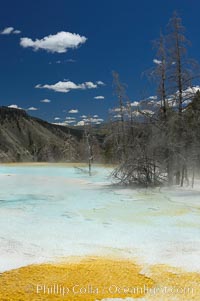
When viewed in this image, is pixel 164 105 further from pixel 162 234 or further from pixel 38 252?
pixel 38 252

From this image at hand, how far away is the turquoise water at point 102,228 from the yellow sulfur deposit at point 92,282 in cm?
34

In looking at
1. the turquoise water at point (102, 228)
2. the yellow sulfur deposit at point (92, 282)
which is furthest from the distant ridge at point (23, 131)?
the yellow sulfur deposit at point (92, 282)

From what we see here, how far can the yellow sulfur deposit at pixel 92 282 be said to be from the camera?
352 cm

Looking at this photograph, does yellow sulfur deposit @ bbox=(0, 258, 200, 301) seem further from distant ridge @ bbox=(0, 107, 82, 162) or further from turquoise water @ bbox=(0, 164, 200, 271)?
distant ridge @ bbox=(0, 107, 82, 162)

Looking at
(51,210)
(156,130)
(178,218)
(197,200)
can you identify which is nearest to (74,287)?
(178,218)

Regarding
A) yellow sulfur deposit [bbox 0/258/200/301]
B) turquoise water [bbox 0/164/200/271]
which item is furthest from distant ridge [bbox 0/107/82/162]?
yellow sulfur deposit [bbox 0/258/200/301]

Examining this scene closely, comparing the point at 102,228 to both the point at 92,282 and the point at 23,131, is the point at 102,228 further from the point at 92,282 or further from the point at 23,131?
the point at 23,131

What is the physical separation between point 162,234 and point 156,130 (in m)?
7.90

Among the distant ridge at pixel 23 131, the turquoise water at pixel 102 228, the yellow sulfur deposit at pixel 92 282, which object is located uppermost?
the distant ridge at pixel 23 131

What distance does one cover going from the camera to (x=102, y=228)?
647cm

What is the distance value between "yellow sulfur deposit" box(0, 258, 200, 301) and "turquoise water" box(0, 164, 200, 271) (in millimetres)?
340

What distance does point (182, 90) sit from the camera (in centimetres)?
1317

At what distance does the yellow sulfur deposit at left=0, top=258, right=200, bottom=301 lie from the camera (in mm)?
3521

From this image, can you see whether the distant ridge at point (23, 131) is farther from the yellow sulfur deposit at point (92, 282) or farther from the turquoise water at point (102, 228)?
the yellow sulfur deposit at point (92, 282)
